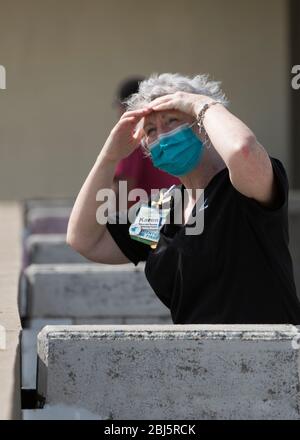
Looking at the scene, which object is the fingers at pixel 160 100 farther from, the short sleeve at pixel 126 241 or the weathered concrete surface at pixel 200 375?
the weathered concrete surface at pixel 200 375

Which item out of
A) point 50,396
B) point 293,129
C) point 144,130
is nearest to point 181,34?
point 293,129

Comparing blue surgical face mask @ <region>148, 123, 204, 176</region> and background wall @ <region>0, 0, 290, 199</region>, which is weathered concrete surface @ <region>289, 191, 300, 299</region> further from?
blue surgical face mask @ <region>148, 123, 204, 176</region>

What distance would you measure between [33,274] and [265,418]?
2687 mm

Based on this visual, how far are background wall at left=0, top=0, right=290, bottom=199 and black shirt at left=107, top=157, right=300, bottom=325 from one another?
307 inches

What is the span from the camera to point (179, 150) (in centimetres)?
339

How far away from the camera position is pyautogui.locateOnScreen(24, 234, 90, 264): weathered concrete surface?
21.1 feet

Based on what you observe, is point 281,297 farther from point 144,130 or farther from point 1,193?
point 1,193

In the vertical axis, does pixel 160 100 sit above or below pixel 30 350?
above

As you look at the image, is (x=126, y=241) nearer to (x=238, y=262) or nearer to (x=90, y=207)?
(x=90, y=207)

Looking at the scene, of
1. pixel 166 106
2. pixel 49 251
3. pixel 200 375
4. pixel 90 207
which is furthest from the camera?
pixel 49 251

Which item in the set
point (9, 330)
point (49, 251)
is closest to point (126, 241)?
point (9, 330)

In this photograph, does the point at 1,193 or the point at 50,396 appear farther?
the point at 1,193

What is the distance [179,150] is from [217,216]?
0.89ft

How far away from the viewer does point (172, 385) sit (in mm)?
2992
